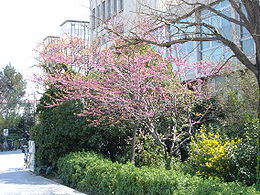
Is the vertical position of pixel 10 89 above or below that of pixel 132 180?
above

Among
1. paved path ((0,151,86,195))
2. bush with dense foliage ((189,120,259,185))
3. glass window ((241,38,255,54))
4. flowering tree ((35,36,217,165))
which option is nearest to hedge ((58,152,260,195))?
paved path ((0,151,86,195))

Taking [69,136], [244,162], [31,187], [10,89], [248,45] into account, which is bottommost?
[31,187]

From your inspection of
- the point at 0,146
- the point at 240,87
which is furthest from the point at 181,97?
the point at 0,146

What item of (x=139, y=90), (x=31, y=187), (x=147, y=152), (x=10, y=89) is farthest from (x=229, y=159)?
(x=10, y=89)

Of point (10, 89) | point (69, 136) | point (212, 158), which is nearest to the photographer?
point (212, 158)

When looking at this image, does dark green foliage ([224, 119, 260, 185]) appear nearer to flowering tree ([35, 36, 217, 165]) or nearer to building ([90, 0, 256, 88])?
building ([90, 0, 256, 88])

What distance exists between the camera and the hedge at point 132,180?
5836 mm

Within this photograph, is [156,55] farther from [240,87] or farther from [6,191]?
[6,191]

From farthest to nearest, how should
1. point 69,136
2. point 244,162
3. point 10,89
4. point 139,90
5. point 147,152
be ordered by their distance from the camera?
1. point 10,89
2. point 69,136
3. point 147,152
4. point 139,90
5. point 244,162

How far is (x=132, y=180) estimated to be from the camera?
754 cm

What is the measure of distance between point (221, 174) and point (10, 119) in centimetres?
3576

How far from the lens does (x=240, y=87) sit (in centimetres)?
1222

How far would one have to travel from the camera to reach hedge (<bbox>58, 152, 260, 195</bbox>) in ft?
19.1

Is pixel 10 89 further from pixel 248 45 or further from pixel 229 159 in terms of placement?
pixel 229 159
